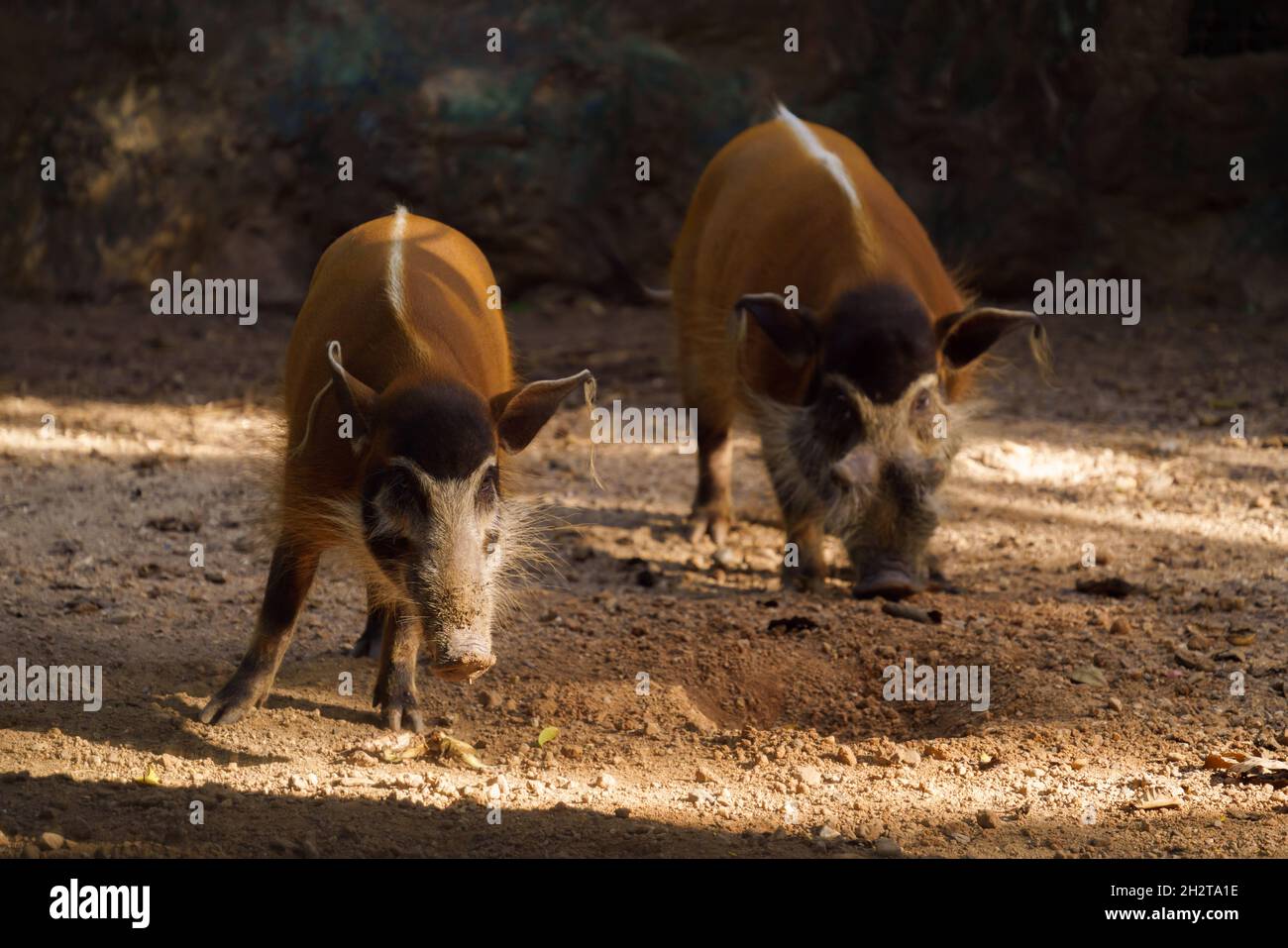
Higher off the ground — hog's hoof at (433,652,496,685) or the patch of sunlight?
the patch of sunlight

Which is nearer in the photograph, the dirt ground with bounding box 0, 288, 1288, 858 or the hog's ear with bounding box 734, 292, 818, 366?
the dirt ground with bounding box 0, 288, 1288, 858

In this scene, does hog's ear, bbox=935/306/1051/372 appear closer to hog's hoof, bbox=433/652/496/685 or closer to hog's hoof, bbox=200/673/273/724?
hog's hoof, bbox=433/652/496/685

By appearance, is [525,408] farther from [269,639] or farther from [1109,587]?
[1109,587]

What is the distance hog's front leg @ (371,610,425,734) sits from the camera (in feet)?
16.5

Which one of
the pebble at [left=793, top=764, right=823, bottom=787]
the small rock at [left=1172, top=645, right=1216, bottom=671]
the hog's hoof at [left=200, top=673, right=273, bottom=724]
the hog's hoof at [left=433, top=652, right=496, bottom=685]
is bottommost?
the pebble at [left=793, top=764, right=823, bottom=787]

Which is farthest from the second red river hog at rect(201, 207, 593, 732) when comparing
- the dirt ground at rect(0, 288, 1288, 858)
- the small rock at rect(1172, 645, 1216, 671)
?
the small rock at rect(1172, 645, 1216, 671)

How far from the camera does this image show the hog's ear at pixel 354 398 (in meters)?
4.33

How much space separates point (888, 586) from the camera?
20.0ft

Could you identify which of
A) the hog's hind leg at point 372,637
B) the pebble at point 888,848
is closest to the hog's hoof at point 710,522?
the hog's hind leg at point 372,637

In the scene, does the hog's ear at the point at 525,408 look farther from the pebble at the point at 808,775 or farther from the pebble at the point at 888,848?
the pebble at the point at 888,848

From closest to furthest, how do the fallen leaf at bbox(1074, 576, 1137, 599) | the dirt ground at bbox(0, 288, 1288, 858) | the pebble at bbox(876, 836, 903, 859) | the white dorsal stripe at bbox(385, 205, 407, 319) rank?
the pebble at bbox(876, 836, 903, 859) → the dirt ground at bbox(0, 288, 1288, 858) → the white dorsal stripe at bbox(385, 205, 407, 319) → the fallen leaf at bbox(1074, 576, 1137, 599)

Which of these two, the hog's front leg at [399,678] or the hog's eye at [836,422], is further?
the hog's eye at [836,422]

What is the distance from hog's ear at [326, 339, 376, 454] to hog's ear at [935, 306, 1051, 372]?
8.22 feet

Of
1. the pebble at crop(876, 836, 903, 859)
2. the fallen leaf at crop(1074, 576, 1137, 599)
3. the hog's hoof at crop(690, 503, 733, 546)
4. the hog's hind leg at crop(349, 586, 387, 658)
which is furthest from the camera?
the hog's hoof at crop(690, 503, 733, 546)
